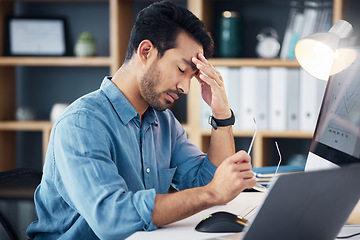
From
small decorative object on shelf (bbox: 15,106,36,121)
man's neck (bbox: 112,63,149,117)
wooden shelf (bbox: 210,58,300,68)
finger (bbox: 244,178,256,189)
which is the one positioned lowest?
small decorative object on shelf (bbox: 15,106,36,121)

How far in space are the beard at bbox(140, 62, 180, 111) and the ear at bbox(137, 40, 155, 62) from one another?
3cm

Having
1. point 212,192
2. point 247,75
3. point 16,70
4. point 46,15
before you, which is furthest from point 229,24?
point 212,192

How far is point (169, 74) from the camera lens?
1.52 meters

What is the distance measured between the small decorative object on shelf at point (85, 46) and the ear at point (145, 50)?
185 centimetres

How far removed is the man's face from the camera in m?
1.52

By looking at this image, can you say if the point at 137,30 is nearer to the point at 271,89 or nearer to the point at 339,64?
the point at 339,64

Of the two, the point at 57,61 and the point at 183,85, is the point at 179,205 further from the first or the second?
the point at 57,61

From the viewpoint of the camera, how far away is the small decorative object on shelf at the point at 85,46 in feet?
10.9

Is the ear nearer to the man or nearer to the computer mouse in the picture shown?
the man

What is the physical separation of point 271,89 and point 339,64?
1.63m

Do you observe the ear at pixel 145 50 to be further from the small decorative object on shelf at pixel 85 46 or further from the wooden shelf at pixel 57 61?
the small decorative object on shelf at pixel 85 46

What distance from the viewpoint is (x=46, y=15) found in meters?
3.58

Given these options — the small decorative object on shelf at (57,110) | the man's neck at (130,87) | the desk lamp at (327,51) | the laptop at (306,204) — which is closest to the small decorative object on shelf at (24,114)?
the small decorative object on shelf at (57,110)

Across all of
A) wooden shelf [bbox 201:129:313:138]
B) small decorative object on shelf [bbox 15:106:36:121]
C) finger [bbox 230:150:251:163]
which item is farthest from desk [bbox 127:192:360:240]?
small decorative object on shelf [bbox 15:106:36:121]
